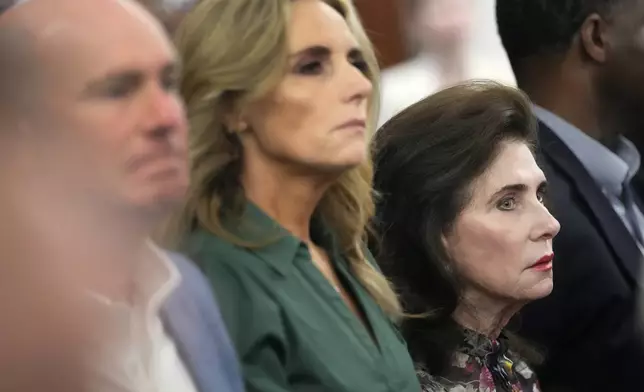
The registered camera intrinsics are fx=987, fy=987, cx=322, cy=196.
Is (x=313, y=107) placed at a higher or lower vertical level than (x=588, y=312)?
higher

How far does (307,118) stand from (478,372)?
1.00 feet

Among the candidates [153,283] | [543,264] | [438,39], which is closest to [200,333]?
[153,283]

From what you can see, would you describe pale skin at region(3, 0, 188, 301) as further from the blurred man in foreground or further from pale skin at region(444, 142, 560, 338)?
pale skin at region(444, 142, 560, 338)

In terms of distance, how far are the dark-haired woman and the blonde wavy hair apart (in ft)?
0.49

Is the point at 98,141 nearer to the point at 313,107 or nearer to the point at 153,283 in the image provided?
the point at 153,283

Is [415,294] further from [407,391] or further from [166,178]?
[166,178]

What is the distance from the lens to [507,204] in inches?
35.7

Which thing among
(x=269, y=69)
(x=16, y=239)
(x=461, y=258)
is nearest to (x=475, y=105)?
(x=461, y=258)

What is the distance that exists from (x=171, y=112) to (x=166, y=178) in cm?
4

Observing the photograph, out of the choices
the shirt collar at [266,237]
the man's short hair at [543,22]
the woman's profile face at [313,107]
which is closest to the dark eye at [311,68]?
the woman's profile face at [313,107]

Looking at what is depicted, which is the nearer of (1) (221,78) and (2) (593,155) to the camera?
(1) (221,78)

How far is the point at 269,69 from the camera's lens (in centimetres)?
73

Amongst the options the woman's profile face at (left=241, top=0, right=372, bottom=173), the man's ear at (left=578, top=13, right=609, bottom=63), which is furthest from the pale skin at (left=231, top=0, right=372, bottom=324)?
the man's ear at (left=578, top=13, right=609, bottom=63)

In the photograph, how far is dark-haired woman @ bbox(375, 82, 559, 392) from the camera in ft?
2.92
